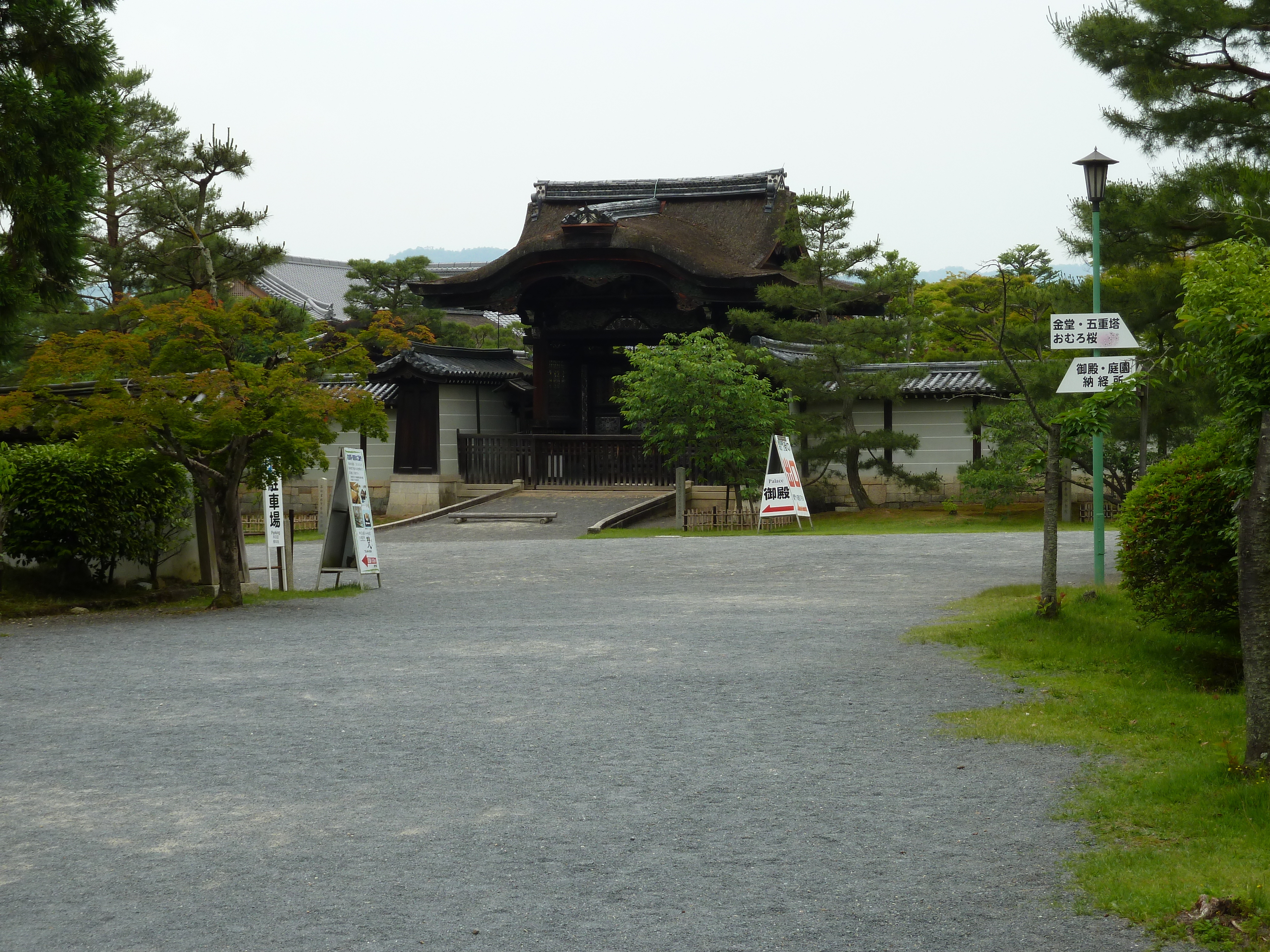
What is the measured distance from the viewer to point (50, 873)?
4.47 m

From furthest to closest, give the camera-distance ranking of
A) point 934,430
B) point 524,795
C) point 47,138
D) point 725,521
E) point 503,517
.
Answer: point 934,430, point 503,517, point 725,521, point 47,138, point 524,795

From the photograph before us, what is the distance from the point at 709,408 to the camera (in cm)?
2314

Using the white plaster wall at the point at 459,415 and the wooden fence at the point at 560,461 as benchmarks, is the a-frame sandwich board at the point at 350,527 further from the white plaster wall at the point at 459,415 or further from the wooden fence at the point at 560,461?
the white plaster wall at the point at 459,415

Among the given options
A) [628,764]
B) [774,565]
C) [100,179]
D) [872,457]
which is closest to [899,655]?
[628,764]

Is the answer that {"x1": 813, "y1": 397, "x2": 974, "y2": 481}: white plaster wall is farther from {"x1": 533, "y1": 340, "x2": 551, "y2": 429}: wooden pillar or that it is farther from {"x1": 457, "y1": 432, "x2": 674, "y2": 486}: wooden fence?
{"x1": 533, "y1": 340, "x2": 551, "y2": 429}: wooden pillar

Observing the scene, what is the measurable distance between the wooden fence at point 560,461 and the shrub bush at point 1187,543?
1740cm

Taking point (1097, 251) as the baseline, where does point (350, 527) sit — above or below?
below

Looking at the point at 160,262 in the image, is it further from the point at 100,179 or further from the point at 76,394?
the point at 100,179

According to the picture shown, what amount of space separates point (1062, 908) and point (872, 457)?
866 inches

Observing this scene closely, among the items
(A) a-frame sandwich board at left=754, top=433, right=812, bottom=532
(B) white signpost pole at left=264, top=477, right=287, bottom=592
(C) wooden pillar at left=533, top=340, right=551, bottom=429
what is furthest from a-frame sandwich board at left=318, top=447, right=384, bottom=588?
(C) wooden pillar at left=533, top=340, right=551, bottom=429

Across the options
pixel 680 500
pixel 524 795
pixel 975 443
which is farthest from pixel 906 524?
pixel 524 795

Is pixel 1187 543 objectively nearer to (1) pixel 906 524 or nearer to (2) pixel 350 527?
(2) pixel 350 527

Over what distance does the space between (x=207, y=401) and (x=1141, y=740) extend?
9464mm

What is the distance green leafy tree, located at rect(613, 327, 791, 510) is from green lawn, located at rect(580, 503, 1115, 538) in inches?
66.2
